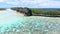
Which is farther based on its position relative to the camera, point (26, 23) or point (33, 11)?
point (33, 11)

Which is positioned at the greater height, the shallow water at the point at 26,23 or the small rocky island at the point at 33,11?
the small rocky island at the point at 33,11

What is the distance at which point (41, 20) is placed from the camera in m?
3.81

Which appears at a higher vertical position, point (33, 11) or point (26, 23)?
point (33, 11)

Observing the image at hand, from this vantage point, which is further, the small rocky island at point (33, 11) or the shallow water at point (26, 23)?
the small rocky island at point (33, 11)

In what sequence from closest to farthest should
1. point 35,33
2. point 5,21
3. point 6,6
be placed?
1. point 35,33
2. point 6,6
3. point 5,21

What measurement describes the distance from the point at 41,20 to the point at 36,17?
0.14 metres

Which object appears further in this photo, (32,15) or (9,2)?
(32,15)

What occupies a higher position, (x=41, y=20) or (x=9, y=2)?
(x=9, y=2)

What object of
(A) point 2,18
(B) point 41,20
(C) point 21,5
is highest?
(C) point 21,5

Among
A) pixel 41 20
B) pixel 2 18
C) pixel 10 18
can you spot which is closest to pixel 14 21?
pixel 10 18

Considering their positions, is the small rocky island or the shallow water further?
the small rocky island

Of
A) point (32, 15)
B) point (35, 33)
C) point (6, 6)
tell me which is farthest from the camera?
point (32, 15)

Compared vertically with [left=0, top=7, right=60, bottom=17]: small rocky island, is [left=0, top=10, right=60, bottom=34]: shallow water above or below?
below

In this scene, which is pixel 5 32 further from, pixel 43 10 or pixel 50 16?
pixel 50 16
